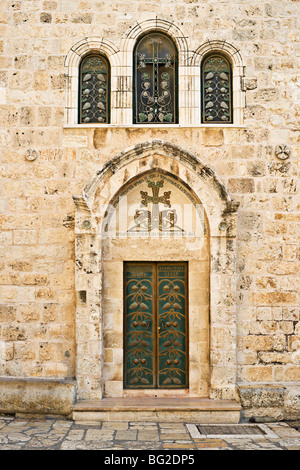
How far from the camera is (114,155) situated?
6.54 metres

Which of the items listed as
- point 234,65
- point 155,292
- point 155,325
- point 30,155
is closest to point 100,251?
point 155,292

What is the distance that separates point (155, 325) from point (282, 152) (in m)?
3.12

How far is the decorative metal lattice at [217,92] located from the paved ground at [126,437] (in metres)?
4.34

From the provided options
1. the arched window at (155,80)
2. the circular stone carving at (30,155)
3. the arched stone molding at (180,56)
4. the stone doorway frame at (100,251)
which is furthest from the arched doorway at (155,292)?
the circular stone carving at (30,155)

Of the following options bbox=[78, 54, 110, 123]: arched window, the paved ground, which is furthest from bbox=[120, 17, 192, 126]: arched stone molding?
the paved ground

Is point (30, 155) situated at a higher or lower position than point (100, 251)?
higher

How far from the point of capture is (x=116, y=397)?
6461 mm

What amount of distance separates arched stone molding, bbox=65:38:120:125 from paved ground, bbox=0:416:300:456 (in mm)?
4225

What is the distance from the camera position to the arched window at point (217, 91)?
6.71 metres

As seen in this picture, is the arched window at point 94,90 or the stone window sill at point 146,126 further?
the arched window at point 94,90

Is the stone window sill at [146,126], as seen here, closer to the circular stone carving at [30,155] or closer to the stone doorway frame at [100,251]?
the stone doorway frame at [100,251]

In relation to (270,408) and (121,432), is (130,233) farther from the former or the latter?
(270,408)

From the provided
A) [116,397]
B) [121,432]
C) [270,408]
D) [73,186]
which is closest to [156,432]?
[121,432]

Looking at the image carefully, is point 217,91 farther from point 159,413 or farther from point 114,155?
point 159,413
